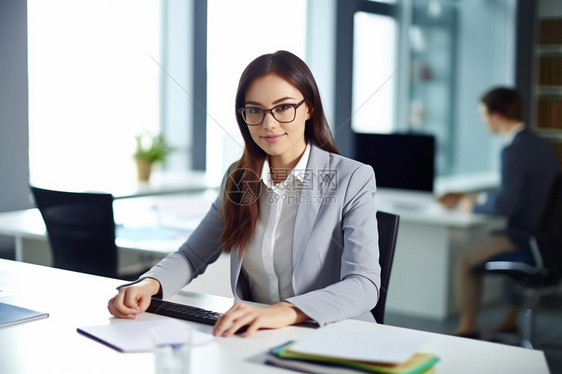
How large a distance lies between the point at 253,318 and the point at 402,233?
1.94 meters

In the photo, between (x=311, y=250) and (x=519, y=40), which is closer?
(x=311, y=250)

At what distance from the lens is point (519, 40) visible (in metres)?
5.73

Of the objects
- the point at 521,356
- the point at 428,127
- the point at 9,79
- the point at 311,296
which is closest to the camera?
the point at 521,356

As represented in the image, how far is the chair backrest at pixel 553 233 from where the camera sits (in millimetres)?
3100

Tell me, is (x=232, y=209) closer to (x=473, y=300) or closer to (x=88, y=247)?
(x=88, y=247)

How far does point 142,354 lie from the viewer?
1.19 metres

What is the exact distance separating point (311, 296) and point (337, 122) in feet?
1.60

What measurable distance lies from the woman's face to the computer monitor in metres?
1.89

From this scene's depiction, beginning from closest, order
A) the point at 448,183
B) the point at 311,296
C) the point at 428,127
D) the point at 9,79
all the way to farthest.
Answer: the point at 311,296 < the point at 9,79 < the point at 448,183 < the point at 428,127

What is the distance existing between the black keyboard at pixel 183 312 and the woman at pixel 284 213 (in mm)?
26

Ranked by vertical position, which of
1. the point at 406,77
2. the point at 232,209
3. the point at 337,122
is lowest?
the point at 232,209

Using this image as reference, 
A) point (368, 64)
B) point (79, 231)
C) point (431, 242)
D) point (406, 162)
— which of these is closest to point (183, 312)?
point (368, 64)

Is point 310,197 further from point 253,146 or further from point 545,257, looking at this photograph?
point 545,257

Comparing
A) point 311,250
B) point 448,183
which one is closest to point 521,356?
point 311,250
